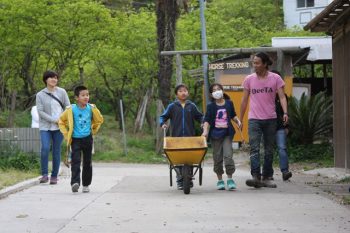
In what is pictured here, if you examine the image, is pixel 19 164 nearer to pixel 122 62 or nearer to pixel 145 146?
pixel 145 146

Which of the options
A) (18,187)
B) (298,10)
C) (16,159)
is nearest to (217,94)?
(18,187)

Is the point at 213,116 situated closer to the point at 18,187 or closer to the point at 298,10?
the point at 18,187

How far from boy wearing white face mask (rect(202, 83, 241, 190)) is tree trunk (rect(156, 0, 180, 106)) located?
1171 cm

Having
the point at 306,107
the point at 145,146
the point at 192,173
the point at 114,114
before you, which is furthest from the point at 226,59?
the point at 192,173

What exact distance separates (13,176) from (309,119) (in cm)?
931

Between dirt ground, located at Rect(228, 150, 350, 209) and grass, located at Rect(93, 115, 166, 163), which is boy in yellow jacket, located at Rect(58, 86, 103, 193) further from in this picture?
grass, located at Rect(93, 115, 166, 163)

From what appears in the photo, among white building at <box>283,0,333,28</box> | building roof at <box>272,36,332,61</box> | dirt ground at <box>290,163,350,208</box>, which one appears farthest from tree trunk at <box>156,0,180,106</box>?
white building at <box>283,0,333,28</box>

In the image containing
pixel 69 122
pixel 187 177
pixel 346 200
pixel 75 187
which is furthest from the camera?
pixel 69 122

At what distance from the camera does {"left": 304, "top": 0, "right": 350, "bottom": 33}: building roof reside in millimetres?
12064

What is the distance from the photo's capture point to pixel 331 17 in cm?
1326

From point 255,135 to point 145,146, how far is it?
15.0m

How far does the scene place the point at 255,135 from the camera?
1091 centimetres

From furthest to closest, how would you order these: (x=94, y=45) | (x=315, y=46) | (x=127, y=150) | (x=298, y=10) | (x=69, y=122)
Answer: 1. (x=298, y=10)
2. (x=94, y=45)
3. (x=127, y=150)
4. (x=315, y=46)
5. (x=69, y=122)

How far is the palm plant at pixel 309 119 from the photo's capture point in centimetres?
1877
